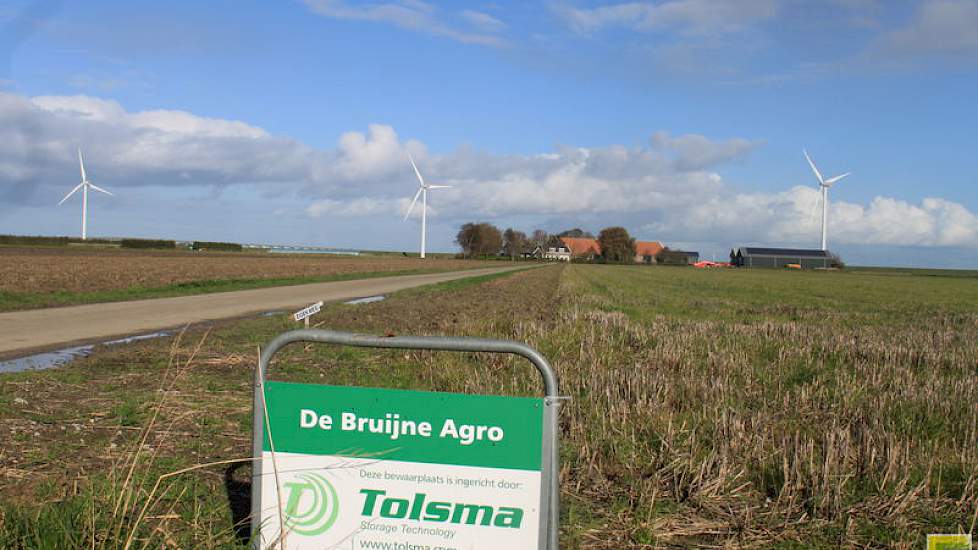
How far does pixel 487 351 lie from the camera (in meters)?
3.33

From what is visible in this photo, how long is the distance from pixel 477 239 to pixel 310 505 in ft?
562

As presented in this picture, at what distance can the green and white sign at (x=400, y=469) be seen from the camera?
128 inches

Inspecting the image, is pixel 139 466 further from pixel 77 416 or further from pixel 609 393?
pixel 609 393

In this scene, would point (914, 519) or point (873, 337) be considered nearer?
point (914, 519)

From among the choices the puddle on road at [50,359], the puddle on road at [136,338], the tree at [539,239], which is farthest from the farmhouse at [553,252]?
the puddle on road at [50,359]

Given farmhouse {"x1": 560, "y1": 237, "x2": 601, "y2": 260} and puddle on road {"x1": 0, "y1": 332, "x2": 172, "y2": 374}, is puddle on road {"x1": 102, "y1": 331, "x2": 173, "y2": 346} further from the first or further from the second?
farmhouse {"x1": 560, "y1": 237, "x2": 601, "y2": 260}

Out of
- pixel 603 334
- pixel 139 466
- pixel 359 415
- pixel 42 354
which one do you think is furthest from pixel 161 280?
pixel 359 415

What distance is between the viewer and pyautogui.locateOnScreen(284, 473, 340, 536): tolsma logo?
3447 millimetres

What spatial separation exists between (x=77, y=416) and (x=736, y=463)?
5.72 m

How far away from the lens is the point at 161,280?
33.8 meters

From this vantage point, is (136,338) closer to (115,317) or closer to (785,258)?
(115,317)

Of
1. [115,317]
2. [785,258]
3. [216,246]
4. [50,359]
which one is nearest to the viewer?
[50,359]

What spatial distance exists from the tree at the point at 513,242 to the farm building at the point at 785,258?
49985mm

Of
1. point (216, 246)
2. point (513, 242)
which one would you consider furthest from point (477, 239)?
point (216, 246)
